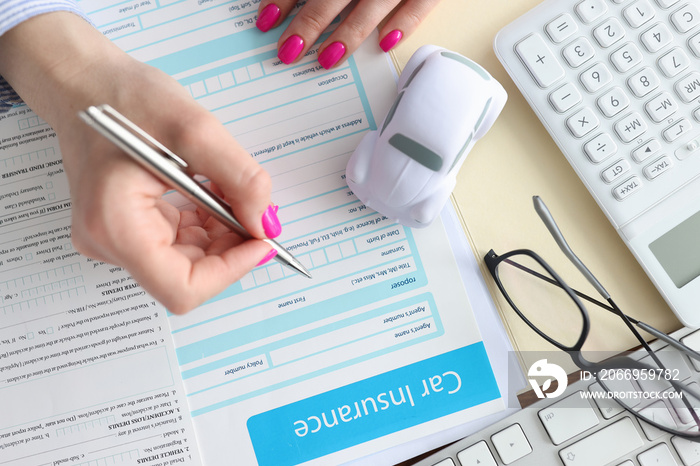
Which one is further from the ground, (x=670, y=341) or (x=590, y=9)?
(x=590, y=9)

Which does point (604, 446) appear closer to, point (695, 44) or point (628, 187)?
point (628, 187)

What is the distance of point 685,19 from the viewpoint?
0.50 meters

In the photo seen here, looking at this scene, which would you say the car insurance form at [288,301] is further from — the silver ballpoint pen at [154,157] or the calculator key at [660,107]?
the calculator key at [660,107]

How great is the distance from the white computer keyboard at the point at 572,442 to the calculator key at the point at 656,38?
349mm

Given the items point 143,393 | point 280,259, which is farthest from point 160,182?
point 143,393

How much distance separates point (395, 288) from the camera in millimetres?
508

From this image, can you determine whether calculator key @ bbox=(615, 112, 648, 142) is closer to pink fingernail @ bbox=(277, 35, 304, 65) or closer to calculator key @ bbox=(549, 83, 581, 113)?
calculator key @ bbox=(549, 83, 581, 113)

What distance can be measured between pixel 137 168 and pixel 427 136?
24 cm

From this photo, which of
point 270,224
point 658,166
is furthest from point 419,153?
point 658,166

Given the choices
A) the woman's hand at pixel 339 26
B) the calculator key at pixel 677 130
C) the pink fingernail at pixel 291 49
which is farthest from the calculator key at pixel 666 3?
the pink fingernail at pixel 291 49

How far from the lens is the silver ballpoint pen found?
328 millimetres

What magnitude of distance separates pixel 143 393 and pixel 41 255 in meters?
0.17

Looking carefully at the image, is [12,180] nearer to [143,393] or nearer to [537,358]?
[143,393]

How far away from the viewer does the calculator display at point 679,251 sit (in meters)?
0.50
